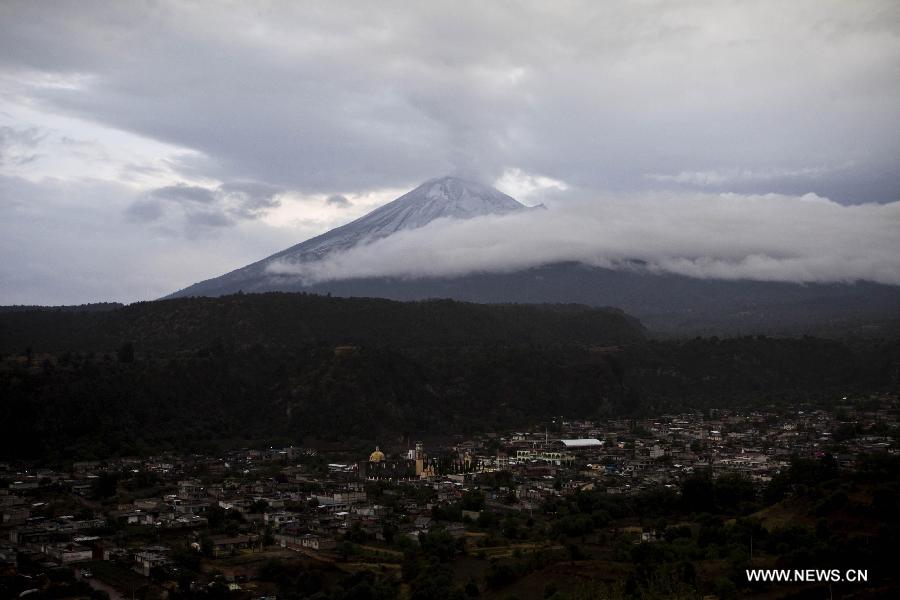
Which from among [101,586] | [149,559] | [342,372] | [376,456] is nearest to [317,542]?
[149,559]

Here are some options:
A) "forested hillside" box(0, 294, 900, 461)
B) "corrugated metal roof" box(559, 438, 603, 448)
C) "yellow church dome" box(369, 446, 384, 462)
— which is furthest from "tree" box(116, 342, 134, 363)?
"corrugated metal roof" box(559, 438, 603, 448)

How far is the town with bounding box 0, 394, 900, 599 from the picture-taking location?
80.5ft

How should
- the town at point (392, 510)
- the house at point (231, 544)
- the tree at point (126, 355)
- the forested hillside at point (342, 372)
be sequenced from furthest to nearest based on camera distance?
the tree at point (126, 355) → the forested hillside at point (342, 372) → the house at point (231, 544) → the town at point (392, 510)

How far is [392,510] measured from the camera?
32938mm

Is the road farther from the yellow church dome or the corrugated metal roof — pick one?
the corrugated metal roof

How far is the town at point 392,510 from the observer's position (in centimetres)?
2453

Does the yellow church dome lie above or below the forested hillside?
below

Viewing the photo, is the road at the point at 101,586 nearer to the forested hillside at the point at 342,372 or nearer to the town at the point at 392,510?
the town at the point at 392,510

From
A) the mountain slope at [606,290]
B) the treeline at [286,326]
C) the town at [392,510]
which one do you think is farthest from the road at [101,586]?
the mountain slope at [606,290]

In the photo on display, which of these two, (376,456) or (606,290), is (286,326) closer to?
(376,456)

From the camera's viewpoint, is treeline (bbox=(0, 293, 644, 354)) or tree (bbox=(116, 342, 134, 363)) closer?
tree (bbox=(116, 342, 134, 363))

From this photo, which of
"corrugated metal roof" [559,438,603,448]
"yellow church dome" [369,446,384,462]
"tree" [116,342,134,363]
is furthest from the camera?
"tree" [116,342,134,363]

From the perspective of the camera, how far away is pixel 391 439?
5369cm

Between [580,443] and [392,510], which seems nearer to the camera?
[392,510]
